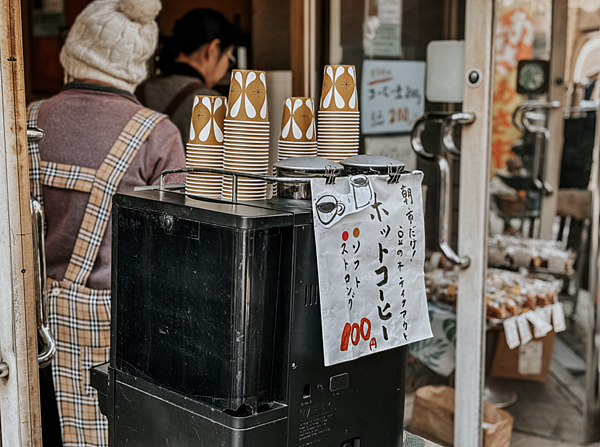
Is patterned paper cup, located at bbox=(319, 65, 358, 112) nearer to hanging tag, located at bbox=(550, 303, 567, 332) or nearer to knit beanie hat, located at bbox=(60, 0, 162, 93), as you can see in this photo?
knit beanie hat, located at bbox=(60, 0, 162, 93)

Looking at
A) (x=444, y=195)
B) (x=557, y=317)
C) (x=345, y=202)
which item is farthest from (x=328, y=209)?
(x=557, y=317)

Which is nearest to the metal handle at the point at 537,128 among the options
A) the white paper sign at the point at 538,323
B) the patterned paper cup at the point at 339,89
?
the white paper sign at the point at 538,323

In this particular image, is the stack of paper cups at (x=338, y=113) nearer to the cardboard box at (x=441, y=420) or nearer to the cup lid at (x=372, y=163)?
the cup lid at (x=372, y=163)

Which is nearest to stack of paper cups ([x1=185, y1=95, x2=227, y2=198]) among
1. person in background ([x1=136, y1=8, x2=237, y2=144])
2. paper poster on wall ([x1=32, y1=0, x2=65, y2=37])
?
person in background ([x1=136, y1=8, x2=237, y2=144])

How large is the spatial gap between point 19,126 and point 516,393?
3.72 metres

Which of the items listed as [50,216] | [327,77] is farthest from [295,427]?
[50,216]

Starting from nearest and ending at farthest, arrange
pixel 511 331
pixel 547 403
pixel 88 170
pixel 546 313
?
pixel 88 170 → pixel 511 331 → pixel 546 313 → pixel 547 403

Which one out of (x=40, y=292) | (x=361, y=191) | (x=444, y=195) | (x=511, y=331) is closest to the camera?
(x=361, y=191)

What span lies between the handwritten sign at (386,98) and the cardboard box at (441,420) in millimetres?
1150

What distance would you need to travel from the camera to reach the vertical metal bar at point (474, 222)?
7.77 feet

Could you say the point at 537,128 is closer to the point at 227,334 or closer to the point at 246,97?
the point at 246,97

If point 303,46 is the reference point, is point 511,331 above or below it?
below

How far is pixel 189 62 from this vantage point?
2.98m

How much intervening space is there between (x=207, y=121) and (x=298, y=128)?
0.63 feet
